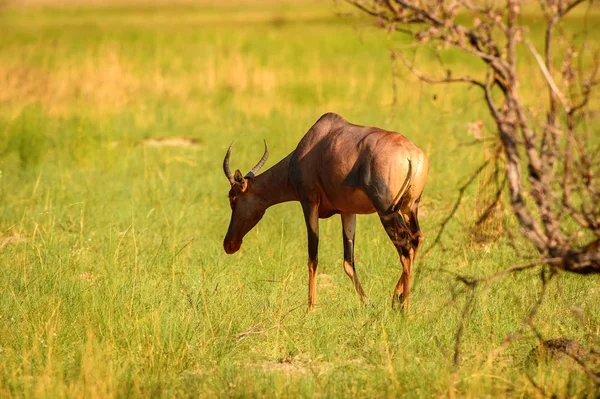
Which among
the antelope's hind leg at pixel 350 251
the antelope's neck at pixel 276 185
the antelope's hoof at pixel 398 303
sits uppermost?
the antelope's neck at pixel 276 185

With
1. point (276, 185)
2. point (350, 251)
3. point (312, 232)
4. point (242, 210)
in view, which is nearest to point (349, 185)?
point (312, 232)

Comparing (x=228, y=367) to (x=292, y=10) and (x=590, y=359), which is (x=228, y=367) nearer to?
(x=590, y=359)

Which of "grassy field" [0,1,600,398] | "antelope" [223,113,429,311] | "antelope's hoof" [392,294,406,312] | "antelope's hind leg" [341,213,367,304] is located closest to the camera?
"grassy field" [0,1,600,398]

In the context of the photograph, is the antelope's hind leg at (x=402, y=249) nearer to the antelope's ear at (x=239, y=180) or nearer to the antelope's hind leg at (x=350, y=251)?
the antelope's hind leg at (x=350, y=251)

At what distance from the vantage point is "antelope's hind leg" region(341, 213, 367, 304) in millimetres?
7077

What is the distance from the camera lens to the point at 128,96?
17344mm

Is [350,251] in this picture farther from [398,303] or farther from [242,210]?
[242,210]

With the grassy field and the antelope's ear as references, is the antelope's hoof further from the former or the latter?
the antelope's ear

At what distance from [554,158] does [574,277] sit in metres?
2.97

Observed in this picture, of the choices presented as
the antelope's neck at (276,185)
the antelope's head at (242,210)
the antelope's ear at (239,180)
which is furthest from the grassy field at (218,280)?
the antelope's ear at (239,180)

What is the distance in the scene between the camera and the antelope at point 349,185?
266 inches

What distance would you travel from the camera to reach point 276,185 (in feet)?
26.1

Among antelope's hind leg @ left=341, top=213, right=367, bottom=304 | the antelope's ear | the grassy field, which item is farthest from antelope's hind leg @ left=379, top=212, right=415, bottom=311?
the antelope's ear

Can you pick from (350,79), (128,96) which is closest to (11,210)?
(128,96)
